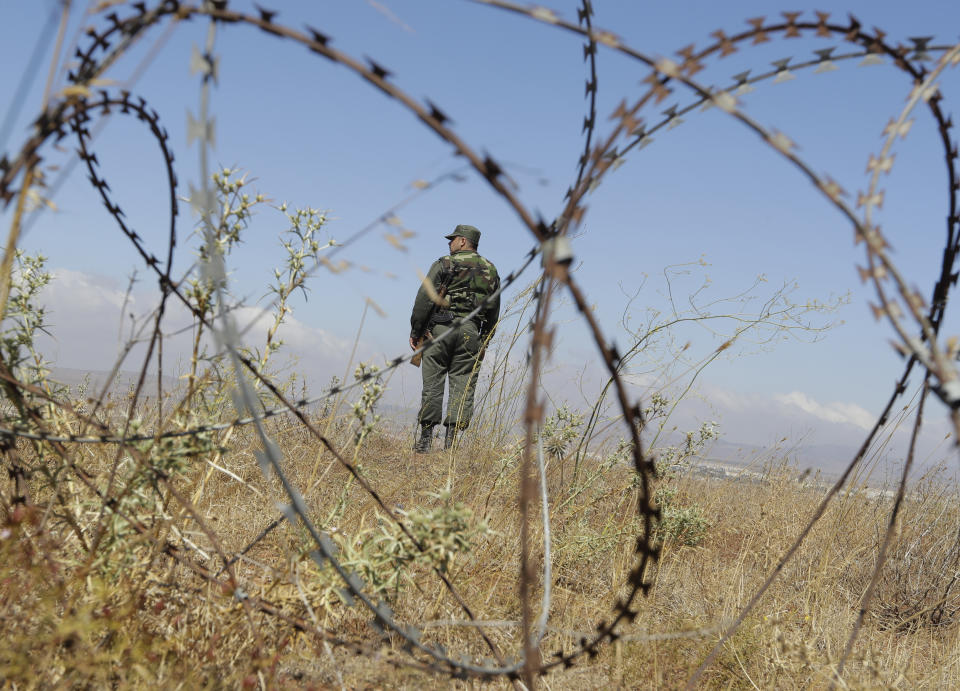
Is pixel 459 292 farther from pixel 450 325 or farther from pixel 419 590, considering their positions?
pixel 419 590

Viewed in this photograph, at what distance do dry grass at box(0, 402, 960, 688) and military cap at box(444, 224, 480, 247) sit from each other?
3.28 m

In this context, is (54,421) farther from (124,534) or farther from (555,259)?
(555,259)

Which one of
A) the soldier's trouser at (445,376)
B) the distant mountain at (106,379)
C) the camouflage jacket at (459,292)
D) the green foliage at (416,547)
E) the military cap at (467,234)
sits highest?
the military cap at (467,234)

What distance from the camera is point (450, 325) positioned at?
685 cm

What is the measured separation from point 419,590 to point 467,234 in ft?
17.6

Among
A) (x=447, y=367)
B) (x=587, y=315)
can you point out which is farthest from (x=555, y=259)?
(x=447, y=367)

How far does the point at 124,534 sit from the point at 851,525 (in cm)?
427

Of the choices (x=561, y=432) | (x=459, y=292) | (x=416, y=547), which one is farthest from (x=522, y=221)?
(x=459, y=292)

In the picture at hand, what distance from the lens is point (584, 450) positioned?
12.2ft

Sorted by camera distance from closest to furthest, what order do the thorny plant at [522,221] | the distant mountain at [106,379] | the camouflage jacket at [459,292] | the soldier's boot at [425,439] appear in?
the thorny plant at [522,221] < the distant mountain at [106,379] < the camouflage jacket at [459,292] < the soldier's boot at [425,439]

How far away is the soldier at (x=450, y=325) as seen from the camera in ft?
21.9

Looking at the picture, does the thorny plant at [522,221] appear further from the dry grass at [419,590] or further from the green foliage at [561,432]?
the green foliage at [561,432]

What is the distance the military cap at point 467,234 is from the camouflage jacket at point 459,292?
5.5 inches

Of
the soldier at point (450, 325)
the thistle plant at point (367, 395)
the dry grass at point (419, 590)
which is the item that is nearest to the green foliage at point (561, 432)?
the dry grass at point (419, 590)
